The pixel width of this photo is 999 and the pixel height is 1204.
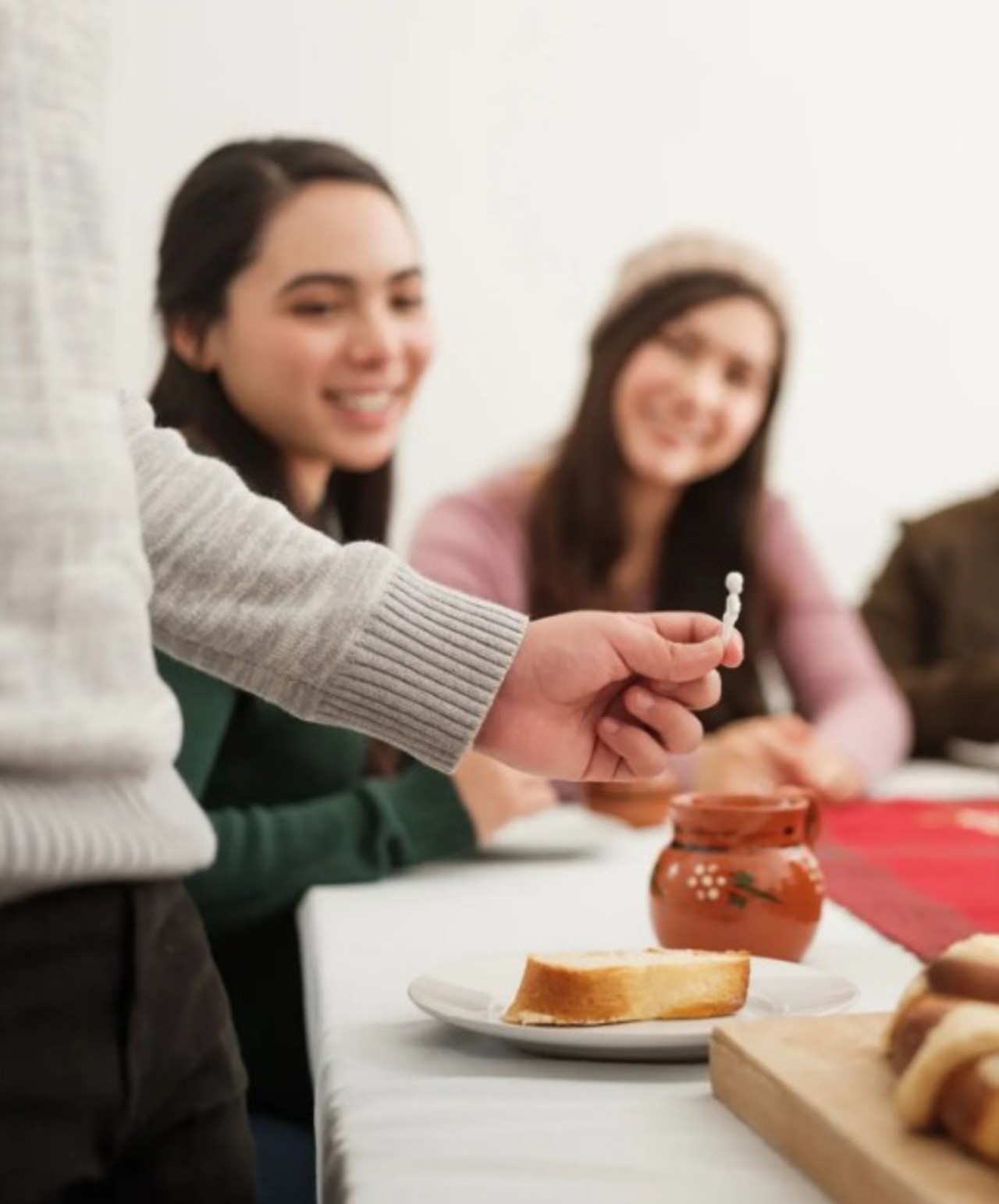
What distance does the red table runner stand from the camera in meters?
1.27

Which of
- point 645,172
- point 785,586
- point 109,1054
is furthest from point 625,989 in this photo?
point 645,172

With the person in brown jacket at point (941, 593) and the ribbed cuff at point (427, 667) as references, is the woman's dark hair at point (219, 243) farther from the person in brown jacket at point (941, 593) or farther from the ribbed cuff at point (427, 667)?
the person in brown jacket at point (941, 593)

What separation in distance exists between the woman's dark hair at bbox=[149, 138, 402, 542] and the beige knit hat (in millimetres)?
740

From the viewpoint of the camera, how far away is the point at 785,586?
2551mm

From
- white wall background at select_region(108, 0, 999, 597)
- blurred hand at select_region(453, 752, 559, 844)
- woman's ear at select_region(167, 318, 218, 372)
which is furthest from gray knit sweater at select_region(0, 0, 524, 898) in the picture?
white wall background at select_region(108, 0, 999, 597)

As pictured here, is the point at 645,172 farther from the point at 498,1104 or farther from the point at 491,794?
the point at 498,1104

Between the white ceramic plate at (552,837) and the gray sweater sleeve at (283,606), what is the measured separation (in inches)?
28.5

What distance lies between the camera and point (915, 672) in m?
2.75

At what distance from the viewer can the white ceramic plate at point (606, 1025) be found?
33.5 inches

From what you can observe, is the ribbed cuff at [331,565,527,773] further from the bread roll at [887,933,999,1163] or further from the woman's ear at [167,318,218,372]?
the woman's ear at [167,318,218,372]

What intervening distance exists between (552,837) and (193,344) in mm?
676

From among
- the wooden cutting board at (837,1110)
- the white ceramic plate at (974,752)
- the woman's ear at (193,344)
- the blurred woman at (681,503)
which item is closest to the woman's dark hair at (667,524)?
the blurred woman at (681,503)

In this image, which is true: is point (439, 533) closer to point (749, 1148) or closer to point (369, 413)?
point (369, 413)

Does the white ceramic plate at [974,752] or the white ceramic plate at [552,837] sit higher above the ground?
the white ceramic plate at [552,837]
